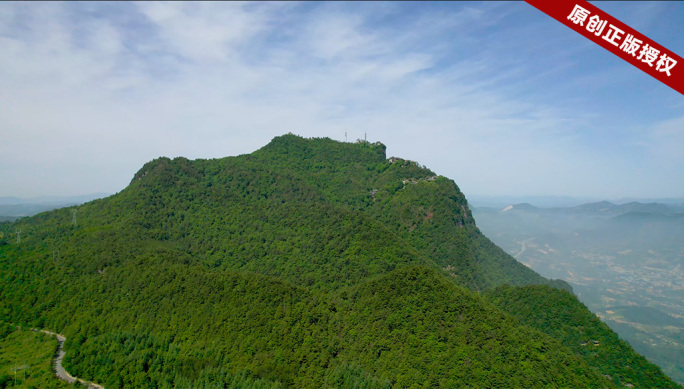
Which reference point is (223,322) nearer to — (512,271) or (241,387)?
(241,387)

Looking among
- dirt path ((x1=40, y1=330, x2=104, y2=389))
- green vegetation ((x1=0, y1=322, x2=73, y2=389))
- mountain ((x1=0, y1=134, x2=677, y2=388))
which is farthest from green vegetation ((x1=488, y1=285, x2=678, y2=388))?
green vegetation ((x1=0, y1=322, x2=73, y2=389))

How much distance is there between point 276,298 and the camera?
5016cm

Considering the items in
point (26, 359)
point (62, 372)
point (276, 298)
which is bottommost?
point (62, 372)

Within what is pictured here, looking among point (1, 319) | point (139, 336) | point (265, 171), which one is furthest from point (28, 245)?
point (265, 171)

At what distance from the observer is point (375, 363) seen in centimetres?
4231

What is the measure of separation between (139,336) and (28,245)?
40.3 metres

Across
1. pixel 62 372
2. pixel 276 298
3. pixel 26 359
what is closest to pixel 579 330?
pixel 276 298

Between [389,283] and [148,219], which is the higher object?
[148,219]

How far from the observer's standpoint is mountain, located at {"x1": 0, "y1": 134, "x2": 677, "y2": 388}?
40.2 meters

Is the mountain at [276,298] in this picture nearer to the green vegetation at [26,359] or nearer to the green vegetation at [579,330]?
the green vegetation at [579,330]

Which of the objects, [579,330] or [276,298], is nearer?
[579,330]

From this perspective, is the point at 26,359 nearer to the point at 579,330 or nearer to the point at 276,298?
the point at 276,298

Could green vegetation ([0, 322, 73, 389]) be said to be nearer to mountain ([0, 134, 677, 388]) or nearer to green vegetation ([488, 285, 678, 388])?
mountain ([0, 134, 677, 388])

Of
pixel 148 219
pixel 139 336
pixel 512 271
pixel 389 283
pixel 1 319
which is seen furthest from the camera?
pixel 512 271
